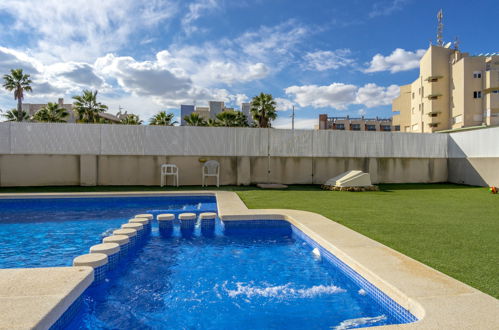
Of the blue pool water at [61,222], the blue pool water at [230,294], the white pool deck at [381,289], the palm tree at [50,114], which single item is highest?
the palm tree at [50,114]

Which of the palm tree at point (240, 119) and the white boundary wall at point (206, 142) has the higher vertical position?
the palm tree at point (240, 119)

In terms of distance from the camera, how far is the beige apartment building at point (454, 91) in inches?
1288

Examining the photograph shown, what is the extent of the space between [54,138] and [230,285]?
531 inches

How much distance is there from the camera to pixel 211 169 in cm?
1536

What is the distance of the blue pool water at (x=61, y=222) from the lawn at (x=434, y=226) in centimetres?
375

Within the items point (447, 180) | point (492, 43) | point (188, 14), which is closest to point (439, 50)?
point (492, 43)

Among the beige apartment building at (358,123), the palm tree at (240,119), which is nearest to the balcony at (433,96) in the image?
the palm tree at (240,119)

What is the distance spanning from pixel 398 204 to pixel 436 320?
25.2ft

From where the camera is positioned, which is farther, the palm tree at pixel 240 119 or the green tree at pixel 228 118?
the palm tree at pixel 240 119

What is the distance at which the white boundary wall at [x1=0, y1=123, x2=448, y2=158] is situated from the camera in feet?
46.0

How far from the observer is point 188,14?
11.8m

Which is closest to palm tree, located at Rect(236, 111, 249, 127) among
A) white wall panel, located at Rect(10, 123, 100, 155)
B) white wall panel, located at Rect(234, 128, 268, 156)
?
white wall panel, located at Rect(234, 128, 268, 156)

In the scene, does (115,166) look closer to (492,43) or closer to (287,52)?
(287,52)

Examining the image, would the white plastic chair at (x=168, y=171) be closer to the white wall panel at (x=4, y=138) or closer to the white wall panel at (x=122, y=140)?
the white wall panel at (x=122, y=140)
